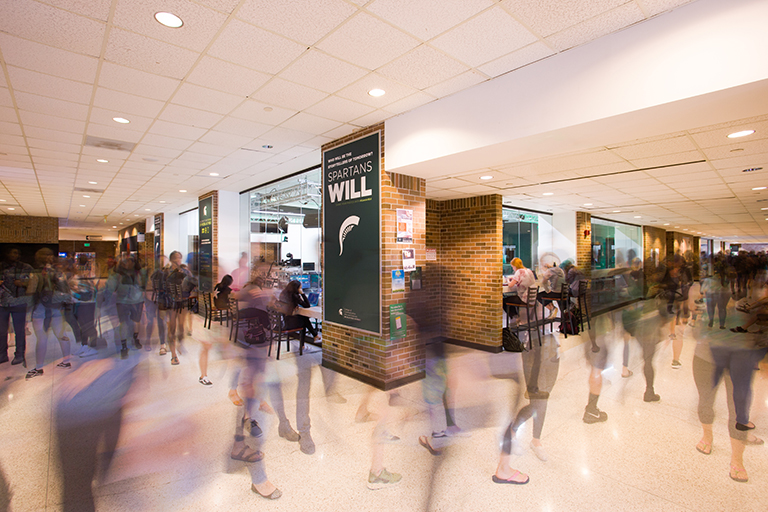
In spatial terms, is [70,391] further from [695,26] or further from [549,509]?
[695,26]

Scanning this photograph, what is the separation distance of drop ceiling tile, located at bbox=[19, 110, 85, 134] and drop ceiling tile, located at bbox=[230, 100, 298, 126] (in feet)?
6.32

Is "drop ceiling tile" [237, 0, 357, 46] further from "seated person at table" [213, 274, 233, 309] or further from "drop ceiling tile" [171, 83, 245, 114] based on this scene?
"seated person at table" [213, 274, 233, 309]

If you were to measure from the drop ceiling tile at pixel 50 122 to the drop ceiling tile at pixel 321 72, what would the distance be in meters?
2.89

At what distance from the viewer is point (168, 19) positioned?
2.28 meters

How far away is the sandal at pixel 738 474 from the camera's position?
2430mm

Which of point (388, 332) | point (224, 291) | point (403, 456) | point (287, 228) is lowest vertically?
point (403, 456)

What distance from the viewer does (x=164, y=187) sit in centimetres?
810

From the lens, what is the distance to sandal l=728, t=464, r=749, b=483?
243 cm

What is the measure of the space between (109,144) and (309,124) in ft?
9.90

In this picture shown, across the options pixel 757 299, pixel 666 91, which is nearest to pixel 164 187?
pixel 666 91

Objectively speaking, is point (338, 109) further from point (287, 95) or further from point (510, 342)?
point (510, 342)

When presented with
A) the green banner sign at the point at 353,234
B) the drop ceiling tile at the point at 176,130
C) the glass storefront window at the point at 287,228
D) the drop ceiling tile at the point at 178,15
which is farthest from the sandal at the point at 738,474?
the glass storefront window at the point at 287,228

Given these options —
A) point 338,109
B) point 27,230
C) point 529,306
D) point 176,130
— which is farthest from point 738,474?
point 27,230

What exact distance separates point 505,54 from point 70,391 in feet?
18.4
